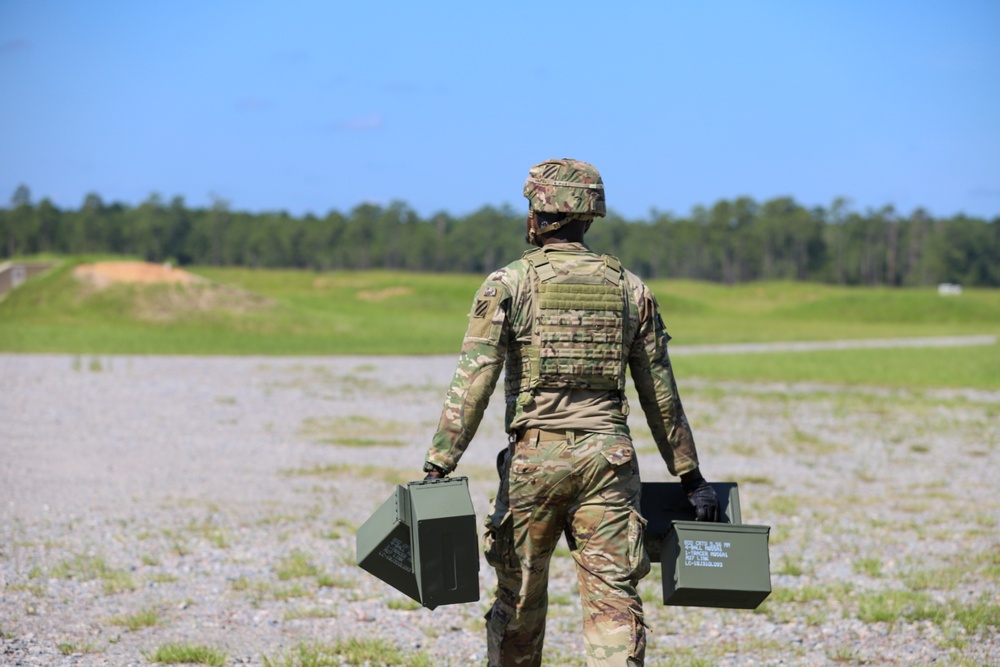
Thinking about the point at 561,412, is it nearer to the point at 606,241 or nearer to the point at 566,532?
the point at 566,532

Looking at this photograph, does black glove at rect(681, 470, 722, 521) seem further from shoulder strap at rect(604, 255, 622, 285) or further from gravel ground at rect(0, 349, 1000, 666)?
gravel ground at rect(0, 349, 1000, 666)

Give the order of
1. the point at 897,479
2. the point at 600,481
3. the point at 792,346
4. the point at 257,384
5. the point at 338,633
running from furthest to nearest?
the point at 792,346 < the point at 257,384 < the point at 897,479 < the point at 338,633 < the point at 600,481

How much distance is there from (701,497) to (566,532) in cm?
63

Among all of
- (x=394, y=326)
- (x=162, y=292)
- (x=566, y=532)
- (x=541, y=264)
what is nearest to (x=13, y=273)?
(x=162, y=292)

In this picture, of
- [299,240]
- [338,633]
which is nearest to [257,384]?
[338,633]

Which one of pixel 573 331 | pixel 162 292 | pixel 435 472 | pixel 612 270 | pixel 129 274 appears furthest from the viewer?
pixel 129 274

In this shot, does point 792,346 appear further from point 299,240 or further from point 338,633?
point 299,240

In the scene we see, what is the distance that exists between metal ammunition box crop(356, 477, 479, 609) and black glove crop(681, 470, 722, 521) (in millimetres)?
985

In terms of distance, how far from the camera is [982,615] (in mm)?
7387

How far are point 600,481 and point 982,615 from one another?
390cm

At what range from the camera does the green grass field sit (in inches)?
1245

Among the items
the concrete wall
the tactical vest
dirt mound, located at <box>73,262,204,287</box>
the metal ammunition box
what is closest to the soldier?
the tactical vest

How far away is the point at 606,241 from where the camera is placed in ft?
546

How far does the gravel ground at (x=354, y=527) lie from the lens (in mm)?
6934
